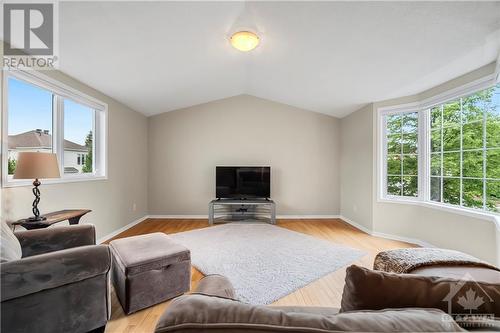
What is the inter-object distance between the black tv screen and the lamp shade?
2.90m

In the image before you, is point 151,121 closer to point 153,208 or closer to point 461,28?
point 153,208

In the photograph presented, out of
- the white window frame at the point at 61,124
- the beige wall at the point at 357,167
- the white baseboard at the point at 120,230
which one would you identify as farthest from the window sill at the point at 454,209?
the white window frame at the point at 61,124

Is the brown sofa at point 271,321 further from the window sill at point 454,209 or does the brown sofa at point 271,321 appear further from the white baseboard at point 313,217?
the white baseboard at point 313,217

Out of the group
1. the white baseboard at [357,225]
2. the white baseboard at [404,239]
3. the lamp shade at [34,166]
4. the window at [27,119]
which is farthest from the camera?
the white baseboard at [357,225]

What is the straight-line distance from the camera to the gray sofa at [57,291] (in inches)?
46.8

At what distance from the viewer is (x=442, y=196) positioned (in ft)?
10.3

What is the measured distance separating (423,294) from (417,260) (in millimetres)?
805

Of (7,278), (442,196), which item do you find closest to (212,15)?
(7,278)

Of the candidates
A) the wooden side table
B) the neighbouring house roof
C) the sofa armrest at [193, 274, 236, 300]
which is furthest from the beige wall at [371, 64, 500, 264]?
the neighbouring house roof

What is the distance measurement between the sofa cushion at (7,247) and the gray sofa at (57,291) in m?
0.03

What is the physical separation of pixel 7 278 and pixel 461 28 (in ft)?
12.5

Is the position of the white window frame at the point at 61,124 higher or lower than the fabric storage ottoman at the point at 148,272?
higher

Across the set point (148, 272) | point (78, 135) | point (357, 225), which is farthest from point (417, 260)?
point (78, 135)

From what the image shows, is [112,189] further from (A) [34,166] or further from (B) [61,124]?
(A) [34,166]
